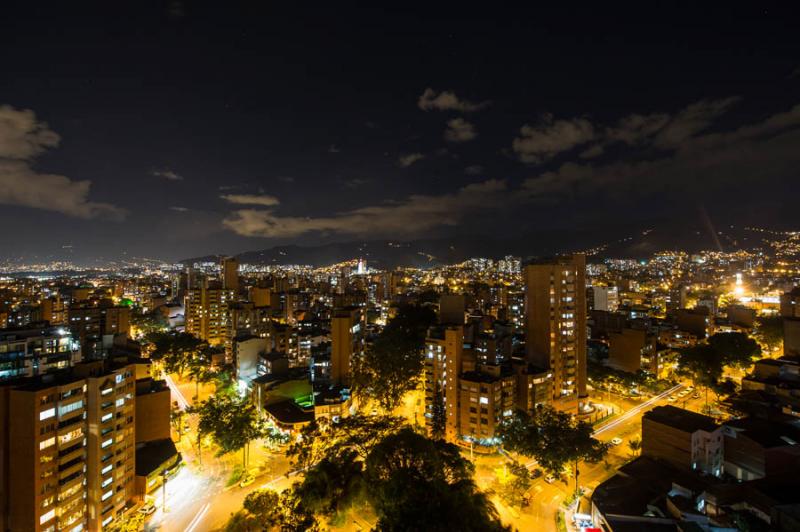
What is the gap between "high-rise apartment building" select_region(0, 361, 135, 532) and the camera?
35.6 feet

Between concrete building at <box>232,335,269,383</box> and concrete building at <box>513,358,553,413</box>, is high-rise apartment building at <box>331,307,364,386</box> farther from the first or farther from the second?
concrete building at <box>513,358,553,413</box>

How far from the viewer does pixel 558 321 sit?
20.8 m

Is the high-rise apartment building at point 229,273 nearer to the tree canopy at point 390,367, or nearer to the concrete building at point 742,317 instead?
the tree canopy at point 390,367

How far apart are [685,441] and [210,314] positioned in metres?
38.3

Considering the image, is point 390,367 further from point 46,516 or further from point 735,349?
point 735,349

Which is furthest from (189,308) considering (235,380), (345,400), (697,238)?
(697,238)

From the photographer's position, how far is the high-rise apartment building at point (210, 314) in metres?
37.8

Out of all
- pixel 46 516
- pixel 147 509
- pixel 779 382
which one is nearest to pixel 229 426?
pixel 147 509

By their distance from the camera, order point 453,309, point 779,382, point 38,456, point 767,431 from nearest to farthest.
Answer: point 38,456
point 767,431
point 779,382
point 453,309

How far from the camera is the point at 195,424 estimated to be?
21391 millimetres

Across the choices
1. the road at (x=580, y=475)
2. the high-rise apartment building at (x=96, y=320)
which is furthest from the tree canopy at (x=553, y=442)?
the high-rise apartment building at (x=96, y=320)

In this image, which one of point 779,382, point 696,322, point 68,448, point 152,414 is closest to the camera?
point 68,448

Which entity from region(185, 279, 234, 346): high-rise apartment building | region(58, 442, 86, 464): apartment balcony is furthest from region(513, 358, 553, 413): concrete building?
region(185, 279, 234, 346): high-rise apartment building

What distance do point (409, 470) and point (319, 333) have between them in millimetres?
20676
